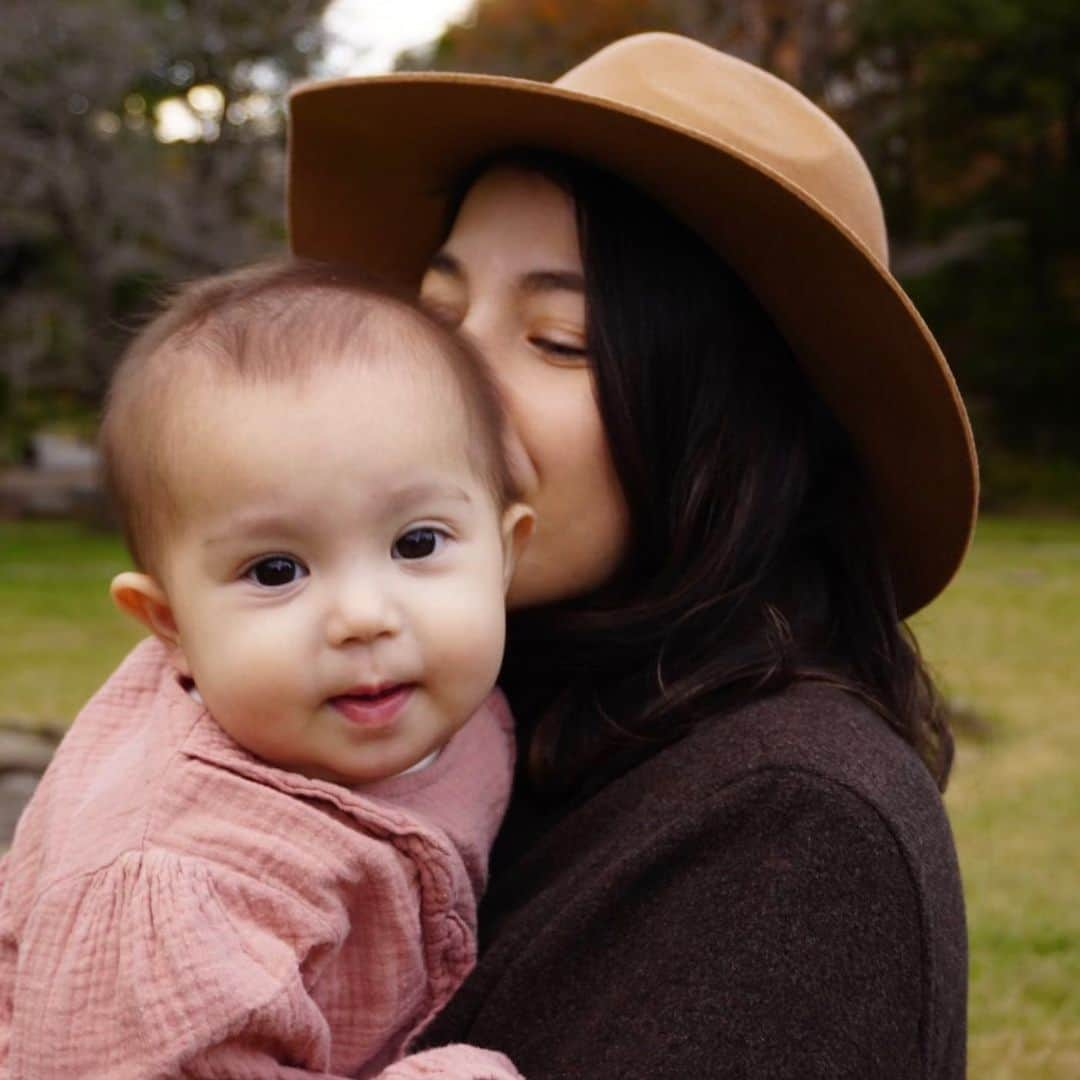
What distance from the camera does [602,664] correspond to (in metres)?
1.90

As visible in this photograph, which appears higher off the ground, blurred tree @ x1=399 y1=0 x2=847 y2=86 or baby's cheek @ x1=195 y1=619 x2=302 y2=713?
baby's cheek @ x1=195 y1=619 x2=302 y2=713

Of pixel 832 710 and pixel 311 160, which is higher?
pixel 311 160

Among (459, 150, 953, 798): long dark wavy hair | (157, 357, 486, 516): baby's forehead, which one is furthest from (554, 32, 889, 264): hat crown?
(157, 357, 486, 516): baby's forehead

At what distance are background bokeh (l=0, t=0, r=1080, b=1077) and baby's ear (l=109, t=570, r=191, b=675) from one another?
301 centimetres

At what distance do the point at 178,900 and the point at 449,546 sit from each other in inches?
16.6

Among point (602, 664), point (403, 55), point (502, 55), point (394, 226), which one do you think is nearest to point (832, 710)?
point (602, 664)

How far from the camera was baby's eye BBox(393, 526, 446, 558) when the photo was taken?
59.6 inches

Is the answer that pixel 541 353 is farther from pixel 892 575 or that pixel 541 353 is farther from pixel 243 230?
pixel 243 230

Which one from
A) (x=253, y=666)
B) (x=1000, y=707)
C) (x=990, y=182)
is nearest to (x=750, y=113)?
(x=253, y=666)

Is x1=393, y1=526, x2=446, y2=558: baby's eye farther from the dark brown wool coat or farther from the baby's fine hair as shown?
the dark brown wool coat

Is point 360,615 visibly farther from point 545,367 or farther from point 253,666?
point 545,367

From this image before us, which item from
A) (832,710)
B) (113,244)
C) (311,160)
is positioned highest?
(311,160)

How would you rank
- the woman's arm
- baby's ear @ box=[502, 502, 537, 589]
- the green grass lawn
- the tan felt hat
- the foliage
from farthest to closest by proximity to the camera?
the foliage → the green grass lawn → the tan felt hat → baby's ear @ box=[502, 502, 537, 589] → the woman's arm

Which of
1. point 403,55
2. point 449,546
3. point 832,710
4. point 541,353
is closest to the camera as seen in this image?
point 449,546
